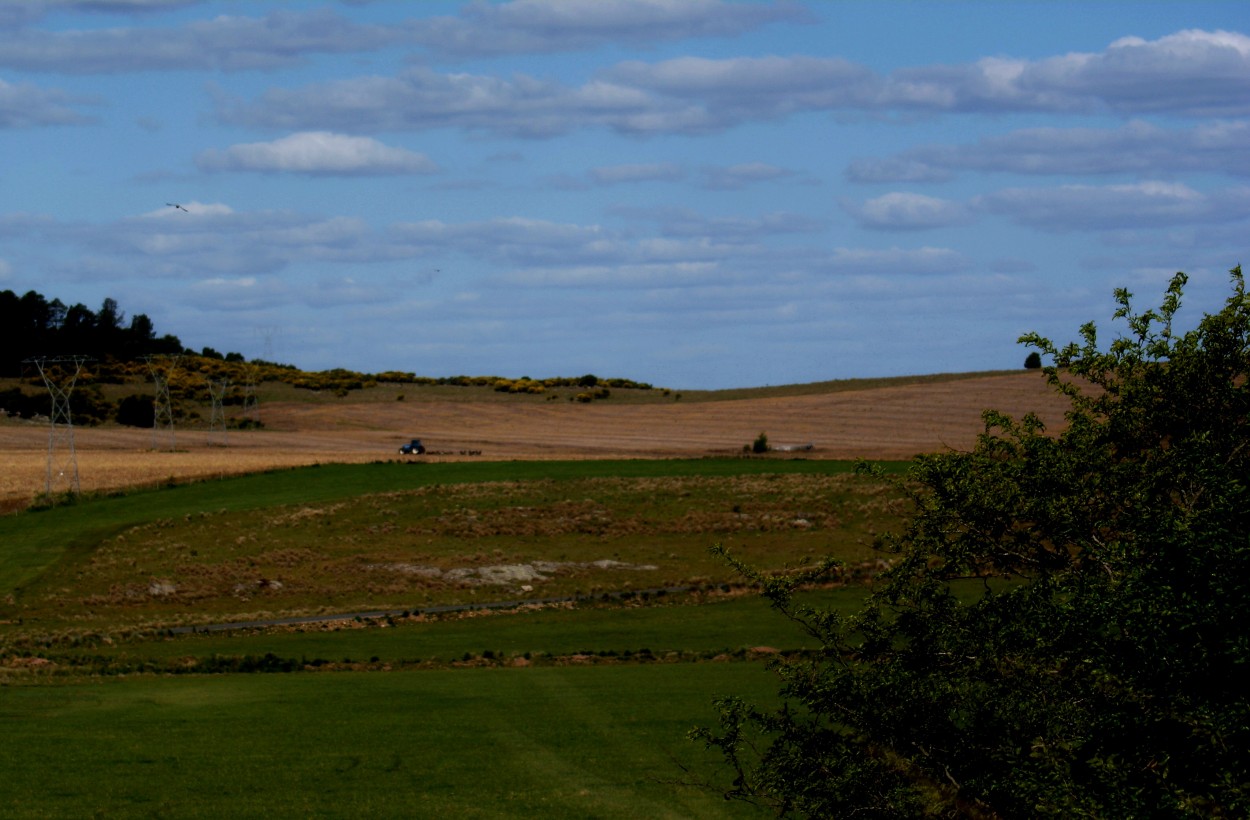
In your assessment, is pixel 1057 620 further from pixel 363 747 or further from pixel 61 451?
pixel 61 451

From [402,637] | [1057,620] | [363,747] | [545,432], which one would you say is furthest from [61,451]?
[1057,620]

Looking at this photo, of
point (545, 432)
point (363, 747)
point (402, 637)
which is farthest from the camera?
point (545, 432)

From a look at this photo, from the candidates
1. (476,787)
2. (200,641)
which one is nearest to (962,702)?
(476,787)

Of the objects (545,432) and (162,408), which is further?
(162,408)

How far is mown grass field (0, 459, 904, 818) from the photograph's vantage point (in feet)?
79.2

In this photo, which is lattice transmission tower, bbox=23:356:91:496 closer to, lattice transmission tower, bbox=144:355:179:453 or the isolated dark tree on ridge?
lattice transmission tower, bbox=144:355:179:453

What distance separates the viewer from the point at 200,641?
47.0 meters

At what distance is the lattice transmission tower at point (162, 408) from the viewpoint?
364ft

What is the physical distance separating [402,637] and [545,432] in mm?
87782

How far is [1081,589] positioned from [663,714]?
18.4m

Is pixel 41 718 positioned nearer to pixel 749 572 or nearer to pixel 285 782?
pixel 285 782

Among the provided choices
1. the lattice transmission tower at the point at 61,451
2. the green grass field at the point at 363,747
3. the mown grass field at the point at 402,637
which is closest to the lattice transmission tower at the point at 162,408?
the lattice transmission tower at the point at 61,451

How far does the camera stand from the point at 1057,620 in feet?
41.8

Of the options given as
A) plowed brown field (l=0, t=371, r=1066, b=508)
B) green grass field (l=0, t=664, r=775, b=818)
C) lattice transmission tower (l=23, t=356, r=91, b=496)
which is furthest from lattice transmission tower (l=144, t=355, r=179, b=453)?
green grass field (l=0, t=664, r=775, b=818)
